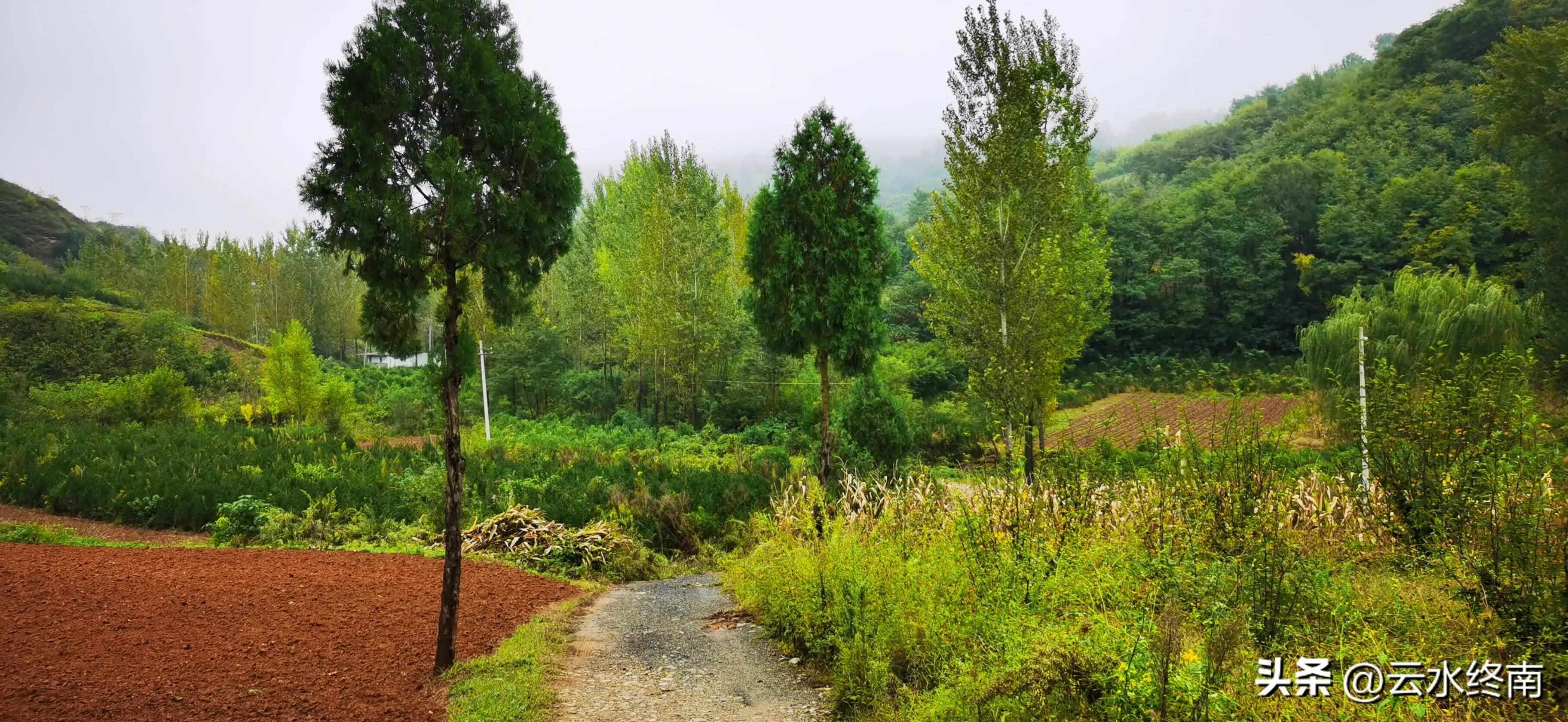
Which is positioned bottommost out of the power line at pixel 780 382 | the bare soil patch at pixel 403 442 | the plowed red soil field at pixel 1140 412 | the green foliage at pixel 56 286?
the plowed red soil field at pixel 1140 412

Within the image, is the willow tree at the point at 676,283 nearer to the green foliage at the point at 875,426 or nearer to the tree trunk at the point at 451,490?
the green foliage at the point at 875,426

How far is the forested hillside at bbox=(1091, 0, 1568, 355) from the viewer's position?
34938mm

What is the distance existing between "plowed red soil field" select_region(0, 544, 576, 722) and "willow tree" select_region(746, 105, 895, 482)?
7038 millimetres

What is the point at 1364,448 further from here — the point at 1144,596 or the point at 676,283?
the point at 676,283

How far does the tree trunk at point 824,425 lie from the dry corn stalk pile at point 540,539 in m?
4.05

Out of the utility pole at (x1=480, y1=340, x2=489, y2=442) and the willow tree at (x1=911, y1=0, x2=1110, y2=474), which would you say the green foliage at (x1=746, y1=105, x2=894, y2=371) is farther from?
the utility pole at (x1=480, y1=340, x2=489, y2=442)

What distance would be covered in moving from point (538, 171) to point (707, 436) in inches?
795

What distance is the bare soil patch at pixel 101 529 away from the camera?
11.4 metres

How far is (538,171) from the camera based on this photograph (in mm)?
6129

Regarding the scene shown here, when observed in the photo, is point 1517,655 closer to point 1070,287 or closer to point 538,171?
point 538,171

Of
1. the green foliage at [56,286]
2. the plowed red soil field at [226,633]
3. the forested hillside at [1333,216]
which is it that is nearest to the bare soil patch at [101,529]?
the plowed red soil field at [226,633]

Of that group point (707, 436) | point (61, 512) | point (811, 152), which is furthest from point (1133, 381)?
point (61, 512)

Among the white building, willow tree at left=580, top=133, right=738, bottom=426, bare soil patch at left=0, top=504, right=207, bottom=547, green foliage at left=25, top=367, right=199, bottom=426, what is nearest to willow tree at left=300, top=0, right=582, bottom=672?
bare soil patch at left=0, top=504, right=207, bottom=547

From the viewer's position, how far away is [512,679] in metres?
5.50
